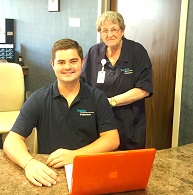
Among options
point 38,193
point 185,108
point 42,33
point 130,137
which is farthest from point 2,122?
point 42,33

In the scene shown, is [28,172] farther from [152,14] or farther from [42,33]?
[42,33]

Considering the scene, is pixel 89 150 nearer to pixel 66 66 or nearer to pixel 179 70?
pixel 66 66

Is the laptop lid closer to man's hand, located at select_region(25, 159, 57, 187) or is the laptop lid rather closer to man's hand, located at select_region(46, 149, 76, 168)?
man's hand, located at select_region(25, 159, 57, 187)

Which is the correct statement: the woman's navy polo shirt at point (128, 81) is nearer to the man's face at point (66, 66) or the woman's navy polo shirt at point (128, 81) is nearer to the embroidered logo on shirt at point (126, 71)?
the embroidered logo on shirt at point (126, 71)

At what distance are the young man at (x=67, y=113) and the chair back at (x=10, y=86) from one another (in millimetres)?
1436

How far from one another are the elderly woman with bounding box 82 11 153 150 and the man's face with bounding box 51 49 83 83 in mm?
578

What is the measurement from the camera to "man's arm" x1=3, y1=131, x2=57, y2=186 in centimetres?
122

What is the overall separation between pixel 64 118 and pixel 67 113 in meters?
0.03

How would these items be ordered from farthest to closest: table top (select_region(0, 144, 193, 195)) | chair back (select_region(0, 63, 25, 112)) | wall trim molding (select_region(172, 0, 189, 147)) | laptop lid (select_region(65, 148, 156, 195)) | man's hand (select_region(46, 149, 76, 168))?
chair back (select_region(0, 63, 25, 112)) → wall trim molding (select_region(172, 0, 189, 147)) → man's hand (select_region(46, 149, 76, 168)) → table top (select_region(0, 144, 193, 195)) → laptop lid (select_region(65, 148, 156, 195))

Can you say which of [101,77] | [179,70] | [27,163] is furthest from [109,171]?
[179,70]

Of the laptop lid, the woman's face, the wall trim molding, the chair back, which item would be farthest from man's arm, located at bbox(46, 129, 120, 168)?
the chair back

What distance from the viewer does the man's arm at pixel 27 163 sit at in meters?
1.22

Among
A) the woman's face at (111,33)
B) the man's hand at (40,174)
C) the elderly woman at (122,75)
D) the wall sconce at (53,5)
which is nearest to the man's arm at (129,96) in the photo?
the elderly woman at (122,75)

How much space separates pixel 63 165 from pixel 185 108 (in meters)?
1.67
